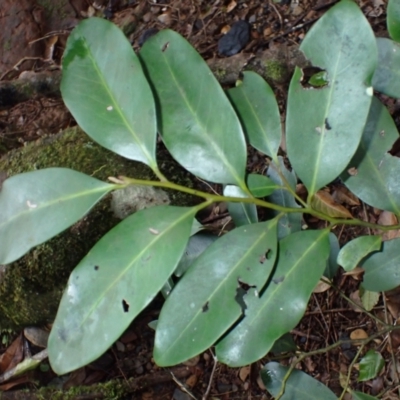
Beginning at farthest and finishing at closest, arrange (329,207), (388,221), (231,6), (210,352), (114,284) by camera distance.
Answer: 1. (231,6)
2. (210,352)
3. (388,221)
4. (329,207)
5. (114,284)

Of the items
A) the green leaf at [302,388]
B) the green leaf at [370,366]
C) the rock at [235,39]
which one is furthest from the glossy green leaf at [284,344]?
the rock at [235,39]

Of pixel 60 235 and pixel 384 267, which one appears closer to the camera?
pixel 384 267

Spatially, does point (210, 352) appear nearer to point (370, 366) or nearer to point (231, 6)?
point (370, 366)

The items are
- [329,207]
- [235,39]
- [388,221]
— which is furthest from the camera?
[235,39]

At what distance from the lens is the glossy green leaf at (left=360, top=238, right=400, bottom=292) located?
96 centimetres

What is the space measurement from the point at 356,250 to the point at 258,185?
0.21m

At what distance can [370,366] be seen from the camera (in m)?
1.09

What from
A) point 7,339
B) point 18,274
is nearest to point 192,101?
point 18,274

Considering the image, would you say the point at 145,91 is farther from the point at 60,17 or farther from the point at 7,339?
the point at 60,17

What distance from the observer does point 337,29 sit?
803 millimetres

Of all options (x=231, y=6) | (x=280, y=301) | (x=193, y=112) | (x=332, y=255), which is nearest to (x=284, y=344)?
(x=332, y=255)

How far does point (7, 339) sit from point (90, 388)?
0.34 m

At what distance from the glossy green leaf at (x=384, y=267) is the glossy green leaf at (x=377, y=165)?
0.07 metres

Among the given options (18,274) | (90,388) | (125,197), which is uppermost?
(125,197)
